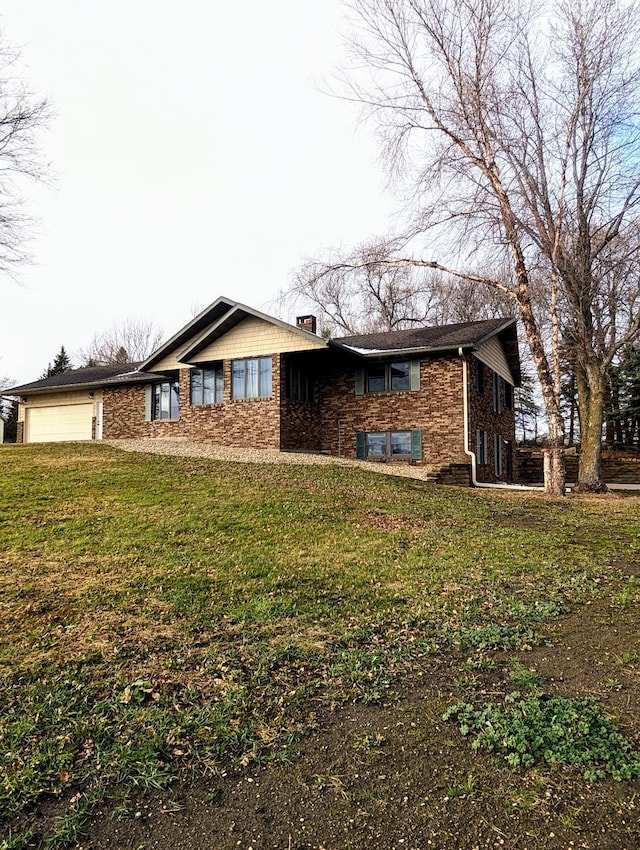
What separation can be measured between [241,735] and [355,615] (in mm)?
1884

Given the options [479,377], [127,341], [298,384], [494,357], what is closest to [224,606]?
[298,384]

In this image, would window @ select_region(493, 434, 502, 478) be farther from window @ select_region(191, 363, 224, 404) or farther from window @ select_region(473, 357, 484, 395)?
window @ select_region(191, 363, 224, 404)

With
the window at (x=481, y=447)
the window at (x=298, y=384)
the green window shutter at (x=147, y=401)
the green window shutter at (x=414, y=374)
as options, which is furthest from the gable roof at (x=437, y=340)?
the green window shutter at (x=147, y=401)

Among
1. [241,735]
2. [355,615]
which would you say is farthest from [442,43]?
[241,735]

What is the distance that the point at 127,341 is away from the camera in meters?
44.9

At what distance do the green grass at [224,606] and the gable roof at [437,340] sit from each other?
730cm

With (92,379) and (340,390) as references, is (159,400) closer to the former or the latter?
(92,379)

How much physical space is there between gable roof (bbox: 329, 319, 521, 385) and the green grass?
24.0 ft

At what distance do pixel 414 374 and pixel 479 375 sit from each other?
254cm

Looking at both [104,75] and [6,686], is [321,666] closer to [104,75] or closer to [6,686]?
[6,686]

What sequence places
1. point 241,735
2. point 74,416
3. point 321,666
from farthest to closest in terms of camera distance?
1. point 74,416
2. point 321,666
3. point 241,735

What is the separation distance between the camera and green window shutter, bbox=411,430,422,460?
1658 centimetres

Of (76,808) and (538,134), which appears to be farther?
(538,134)

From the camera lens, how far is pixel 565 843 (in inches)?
80.4
